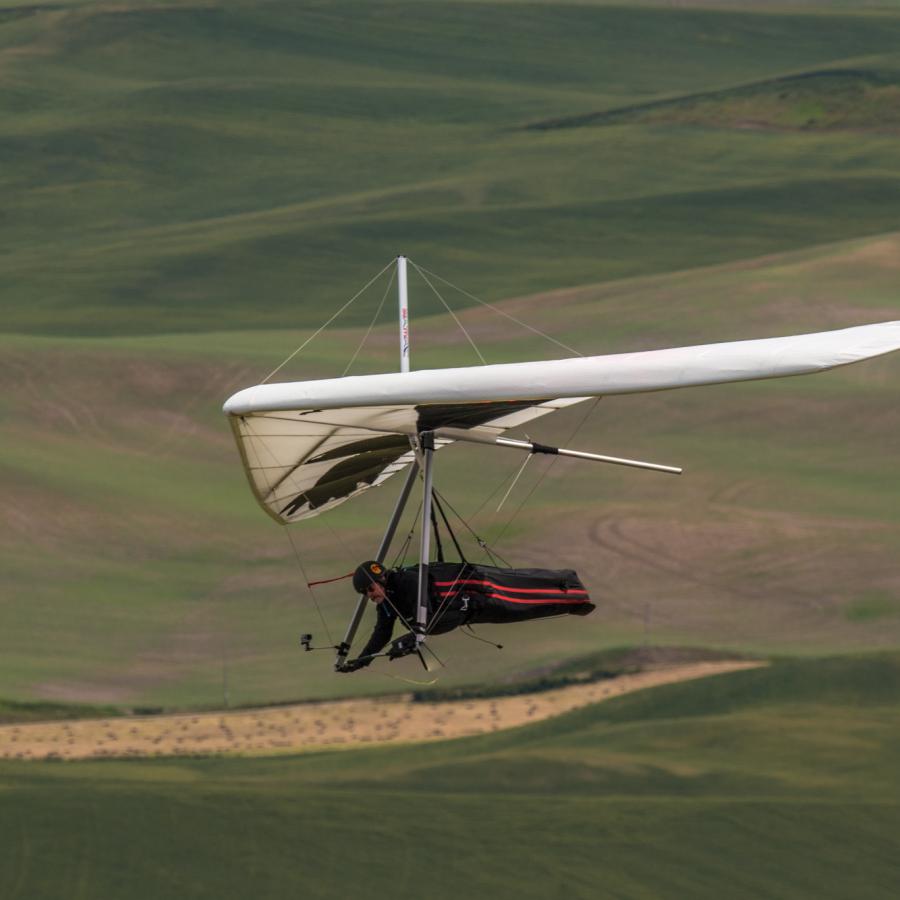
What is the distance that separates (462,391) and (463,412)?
6.70 ft

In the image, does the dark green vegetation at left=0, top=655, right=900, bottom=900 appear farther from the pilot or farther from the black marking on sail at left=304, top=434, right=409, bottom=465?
the pilot

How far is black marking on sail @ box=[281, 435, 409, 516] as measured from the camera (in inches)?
1209

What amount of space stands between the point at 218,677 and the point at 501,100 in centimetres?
13490

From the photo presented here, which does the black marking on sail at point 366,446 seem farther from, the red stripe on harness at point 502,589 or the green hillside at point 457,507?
→ the green hillside at point 457,507

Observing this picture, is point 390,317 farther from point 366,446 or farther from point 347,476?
point 366,446

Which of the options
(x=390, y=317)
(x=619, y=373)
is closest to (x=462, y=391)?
(x=619, y=373)

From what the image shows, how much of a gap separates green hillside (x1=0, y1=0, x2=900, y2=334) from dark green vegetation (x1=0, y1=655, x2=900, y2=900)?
74.0 m

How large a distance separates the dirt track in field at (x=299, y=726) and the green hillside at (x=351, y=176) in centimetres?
6849

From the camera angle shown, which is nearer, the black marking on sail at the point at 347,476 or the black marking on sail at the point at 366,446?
the black marking on sail at the point at 366,446

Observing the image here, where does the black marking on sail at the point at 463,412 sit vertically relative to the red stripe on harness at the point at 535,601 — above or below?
above

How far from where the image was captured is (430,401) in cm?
2550

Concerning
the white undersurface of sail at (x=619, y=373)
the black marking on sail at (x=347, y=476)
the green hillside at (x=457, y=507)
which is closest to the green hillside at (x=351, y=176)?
the green hillside at (x=457, y=507)

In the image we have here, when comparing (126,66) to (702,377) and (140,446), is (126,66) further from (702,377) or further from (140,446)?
(702,377)

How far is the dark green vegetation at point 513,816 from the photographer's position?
148 ft
